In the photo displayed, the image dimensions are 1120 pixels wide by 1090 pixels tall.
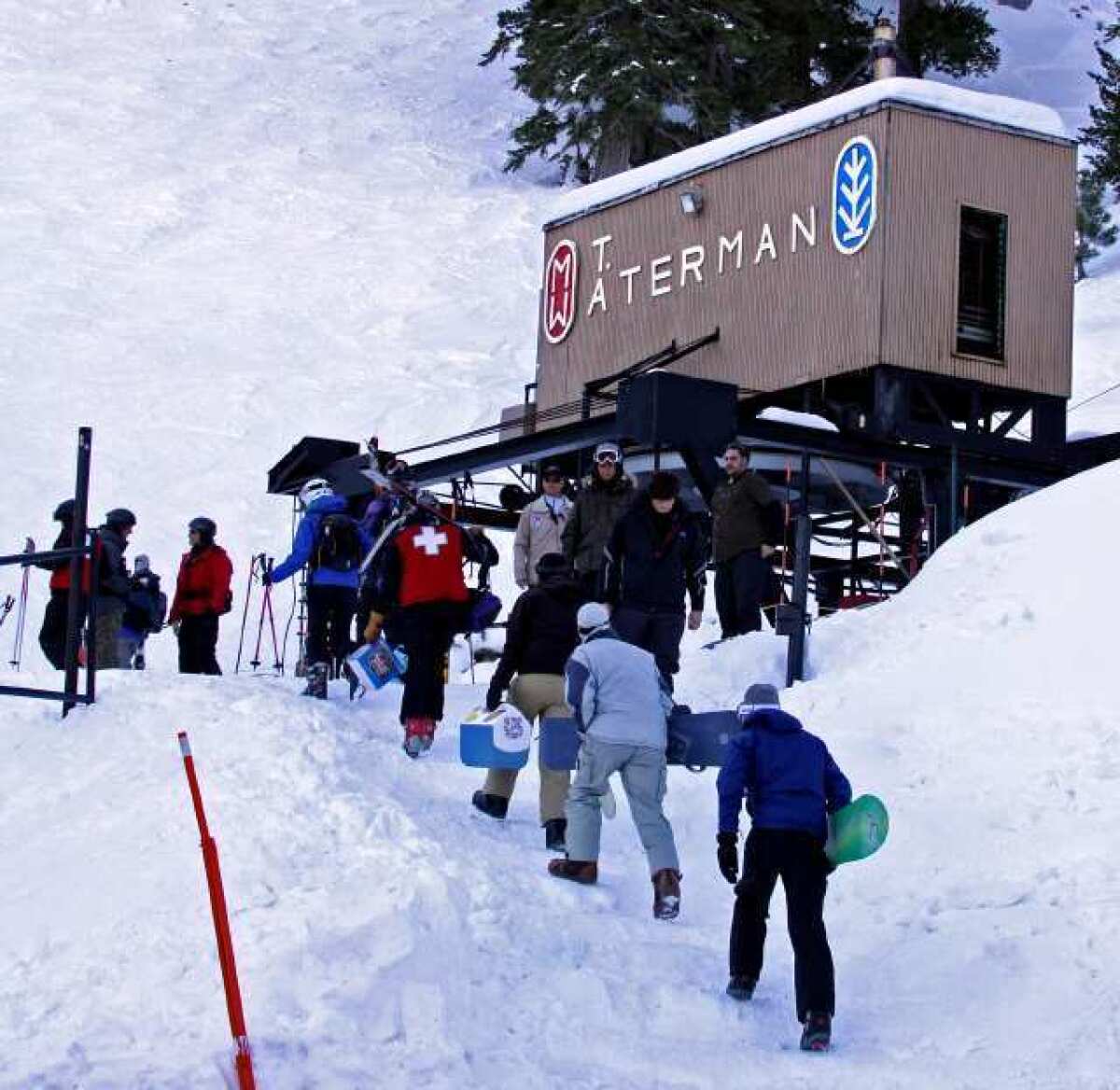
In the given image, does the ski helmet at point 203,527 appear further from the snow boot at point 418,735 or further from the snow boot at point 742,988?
the snow boot at point 742,988

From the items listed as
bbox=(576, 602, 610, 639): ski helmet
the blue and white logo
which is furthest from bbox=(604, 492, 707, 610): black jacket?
the blue and white logo

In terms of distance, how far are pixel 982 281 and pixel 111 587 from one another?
10.7 m

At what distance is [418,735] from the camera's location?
43.7ft

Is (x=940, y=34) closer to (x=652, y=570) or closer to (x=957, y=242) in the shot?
(x=957, y=242)

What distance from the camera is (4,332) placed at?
41.8 meters

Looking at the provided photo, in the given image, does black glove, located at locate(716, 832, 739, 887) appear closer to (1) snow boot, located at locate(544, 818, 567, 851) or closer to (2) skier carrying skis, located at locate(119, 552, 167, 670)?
(1) snow boot, located at locate(544, 818, 567, 851)

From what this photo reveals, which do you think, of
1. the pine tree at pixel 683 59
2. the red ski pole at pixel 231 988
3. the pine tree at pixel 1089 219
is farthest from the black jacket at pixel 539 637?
the pine tree at pixel 1089 219

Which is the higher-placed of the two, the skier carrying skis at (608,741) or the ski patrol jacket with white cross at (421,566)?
the ski patrol jacket with white cross at (421,566)

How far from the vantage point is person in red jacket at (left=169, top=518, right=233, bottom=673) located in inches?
618

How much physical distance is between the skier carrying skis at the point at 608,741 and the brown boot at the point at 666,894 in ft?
0.32

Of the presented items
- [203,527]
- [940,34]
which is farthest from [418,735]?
[940,34]

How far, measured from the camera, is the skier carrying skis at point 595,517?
47.1 feet

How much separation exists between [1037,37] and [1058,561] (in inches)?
1995

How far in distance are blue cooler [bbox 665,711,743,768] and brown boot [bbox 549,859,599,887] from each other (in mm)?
681
